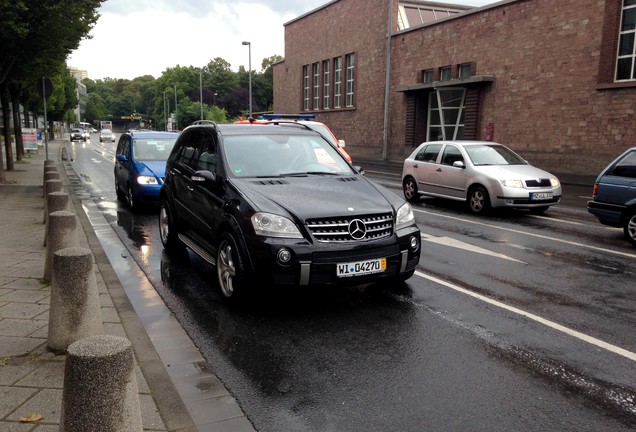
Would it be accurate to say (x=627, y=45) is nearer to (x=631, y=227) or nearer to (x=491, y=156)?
(x=491, y=156)

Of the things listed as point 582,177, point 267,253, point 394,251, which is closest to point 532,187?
point 394,251

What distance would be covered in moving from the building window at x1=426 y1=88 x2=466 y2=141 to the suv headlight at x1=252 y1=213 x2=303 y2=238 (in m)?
26.5

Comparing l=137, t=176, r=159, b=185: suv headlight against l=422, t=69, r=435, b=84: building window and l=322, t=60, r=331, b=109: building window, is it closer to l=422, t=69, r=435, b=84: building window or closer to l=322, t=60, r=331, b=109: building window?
l=422, t=69, r=435, b=84: building window

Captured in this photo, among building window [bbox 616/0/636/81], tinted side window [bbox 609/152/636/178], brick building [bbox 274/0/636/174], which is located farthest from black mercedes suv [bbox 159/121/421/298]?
building window [bbox 616/0/636/81]

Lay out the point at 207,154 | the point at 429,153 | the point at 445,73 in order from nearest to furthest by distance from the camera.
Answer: the point at 207,154 < the point at 429,153 < the point at 445,73

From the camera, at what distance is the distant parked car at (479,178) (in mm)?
11570

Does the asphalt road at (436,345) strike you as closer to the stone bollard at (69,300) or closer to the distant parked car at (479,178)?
the stone bollard at (69,300)

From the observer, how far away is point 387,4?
35594mm

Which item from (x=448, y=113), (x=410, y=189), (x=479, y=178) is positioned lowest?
(x=410, y=189)

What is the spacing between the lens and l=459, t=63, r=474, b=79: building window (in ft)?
95.5

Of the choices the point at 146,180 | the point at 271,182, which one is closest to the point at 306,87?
the point at 146,180

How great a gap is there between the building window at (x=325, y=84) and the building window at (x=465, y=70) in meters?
16.3

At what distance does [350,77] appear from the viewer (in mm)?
41281

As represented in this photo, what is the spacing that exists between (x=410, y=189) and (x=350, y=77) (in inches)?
1124
